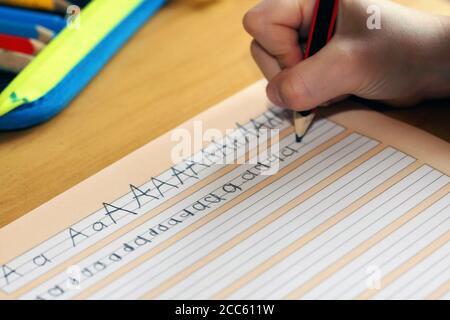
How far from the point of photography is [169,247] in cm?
43

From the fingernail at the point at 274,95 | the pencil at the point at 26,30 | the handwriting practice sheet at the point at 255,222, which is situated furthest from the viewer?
the pencil at the point at 26,30

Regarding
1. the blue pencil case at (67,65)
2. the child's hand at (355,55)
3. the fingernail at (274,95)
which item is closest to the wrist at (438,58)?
the child's hand at (355,55)

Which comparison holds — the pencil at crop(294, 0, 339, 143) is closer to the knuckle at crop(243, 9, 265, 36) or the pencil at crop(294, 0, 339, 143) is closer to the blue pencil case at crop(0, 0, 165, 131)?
the knuckle at crop(243, 9, 265, 36)

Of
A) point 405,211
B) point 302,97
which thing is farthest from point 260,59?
point 405,211

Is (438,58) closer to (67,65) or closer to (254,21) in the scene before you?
(254,21)

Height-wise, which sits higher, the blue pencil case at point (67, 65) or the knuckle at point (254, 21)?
the blue pencil case at point (67, 65)

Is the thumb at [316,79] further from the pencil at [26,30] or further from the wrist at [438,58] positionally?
the pencil at [26,30]

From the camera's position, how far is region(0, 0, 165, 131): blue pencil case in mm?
554

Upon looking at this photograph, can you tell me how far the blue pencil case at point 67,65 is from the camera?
1.82 ft

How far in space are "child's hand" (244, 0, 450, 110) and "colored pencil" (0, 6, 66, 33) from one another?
22 cm

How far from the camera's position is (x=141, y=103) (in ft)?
1.93

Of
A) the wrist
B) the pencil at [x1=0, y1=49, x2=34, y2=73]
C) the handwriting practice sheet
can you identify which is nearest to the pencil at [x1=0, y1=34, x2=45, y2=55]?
the pencil at [x1=0, y1=49, x2=34, y2=73]

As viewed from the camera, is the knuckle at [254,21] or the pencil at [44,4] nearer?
the knuckle at [254,21]

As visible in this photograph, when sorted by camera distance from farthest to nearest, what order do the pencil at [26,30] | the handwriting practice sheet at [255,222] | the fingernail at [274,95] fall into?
the pencil at [26,30] < the fingernail at [274,95] < the handwriting practice sheet at [255,222]
